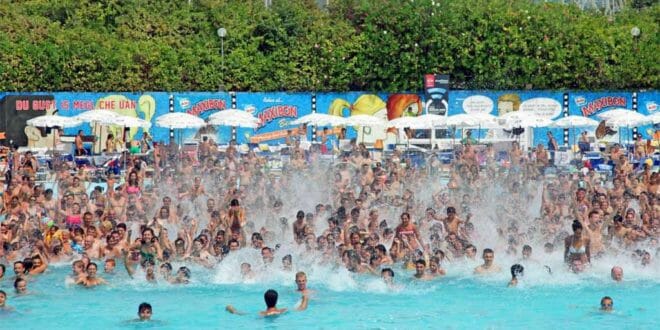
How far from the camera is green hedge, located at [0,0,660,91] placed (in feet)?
110

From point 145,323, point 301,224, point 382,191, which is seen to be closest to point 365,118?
point 382,191

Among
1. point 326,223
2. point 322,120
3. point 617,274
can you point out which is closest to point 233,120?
point 322,120

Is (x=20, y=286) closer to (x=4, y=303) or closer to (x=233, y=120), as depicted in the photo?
(x=4, y=303)

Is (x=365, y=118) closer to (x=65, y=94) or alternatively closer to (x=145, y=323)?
(x=65, y=94)

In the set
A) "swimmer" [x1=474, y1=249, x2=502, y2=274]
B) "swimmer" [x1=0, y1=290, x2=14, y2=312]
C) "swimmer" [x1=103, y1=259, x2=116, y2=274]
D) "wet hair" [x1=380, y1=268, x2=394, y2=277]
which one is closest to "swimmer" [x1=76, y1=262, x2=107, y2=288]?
"swimmer" [x1=103, y1=259, x2=116, y2=274]

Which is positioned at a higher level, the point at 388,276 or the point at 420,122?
the point at 420,122

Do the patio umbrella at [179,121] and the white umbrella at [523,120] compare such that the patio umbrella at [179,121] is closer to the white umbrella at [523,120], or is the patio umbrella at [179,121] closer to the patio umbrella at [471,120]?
the patio umbrella at [471,120]

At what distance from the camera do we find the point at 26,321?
14391 millimetres

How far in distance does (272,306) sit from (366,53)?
20.8 m

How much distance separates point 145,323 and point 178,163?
12885mm

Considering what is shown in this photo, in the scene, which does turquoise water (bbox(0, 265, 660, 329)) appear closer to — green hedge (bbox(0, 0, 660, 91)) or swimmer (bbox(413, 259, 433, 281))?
swimmer (bbox(413, 259, 433, 281))

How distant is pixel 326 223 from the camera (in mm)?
19219

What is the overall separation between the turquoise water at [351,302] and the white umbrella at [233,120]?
13.1 meters

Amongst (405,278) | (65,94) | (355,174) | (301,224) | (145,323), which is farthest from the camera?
(65,94)
